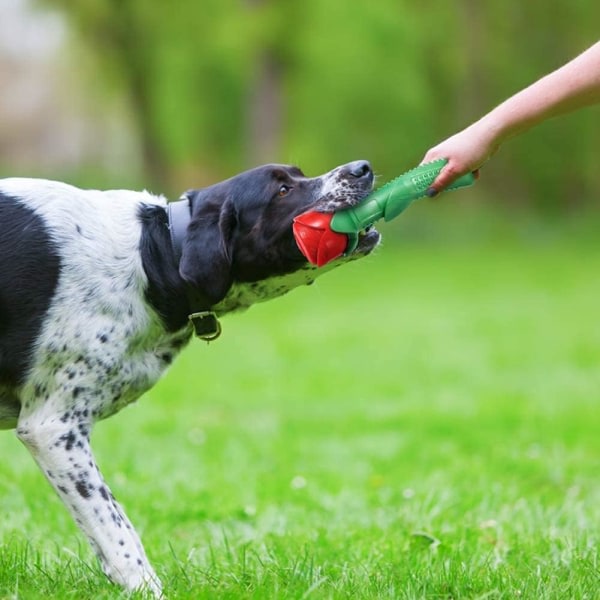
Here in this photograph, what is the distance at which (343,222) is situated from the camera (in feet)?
12.1

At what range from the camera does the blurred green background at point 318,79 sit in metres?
24.6

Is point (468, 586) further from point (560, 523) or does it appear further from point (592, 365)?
point (592, 365)

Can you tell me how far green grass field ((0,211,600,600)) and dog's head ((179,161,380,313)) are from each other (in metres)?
0.97

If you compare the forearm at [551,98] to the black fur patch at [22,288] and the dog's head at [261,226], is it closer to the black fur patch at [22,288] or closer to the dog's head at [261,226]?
the dog's head at [261,226]

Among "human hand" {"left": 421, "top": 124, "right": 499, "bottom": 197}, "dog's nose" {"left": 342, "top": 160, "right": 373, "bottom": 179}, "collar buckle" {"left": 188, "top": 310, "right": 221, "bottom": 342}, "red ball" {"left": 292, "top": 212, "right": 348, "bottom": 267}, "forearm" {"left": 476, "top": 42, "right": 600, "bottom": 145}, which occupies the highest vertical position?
"forearm" {"left": 476, "top": 42, "right": 600, "bottom": 145}

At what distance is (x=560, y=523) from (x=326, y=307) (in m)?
11.4

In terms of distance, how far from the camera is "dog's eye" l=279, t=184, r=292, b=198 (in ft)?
12.9

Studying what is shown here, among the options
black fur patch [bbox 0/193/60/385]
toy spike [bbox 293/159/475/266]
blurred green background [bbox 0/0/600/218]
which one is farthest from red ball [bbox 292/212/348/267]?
blurred green background [bbox 0/0/600/218]

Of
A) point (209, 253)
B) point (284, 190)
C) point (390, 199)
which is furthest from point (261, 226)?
point (390, 199)

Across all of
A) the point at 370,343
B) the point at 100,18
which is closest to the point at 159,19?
the point at 100,18

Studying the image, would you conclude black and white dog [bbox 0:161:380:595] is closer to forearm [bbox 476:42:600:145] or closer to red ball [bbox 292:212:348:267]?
red ball [bbox 292:212:348:267]

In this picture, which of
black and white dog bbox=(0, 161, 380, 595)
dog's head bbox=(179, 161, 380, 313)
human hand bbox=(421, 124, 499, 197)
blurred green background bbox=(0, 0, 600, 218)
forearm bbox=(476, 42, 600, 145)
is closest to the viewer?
forearm bbox=(476, 42, 600, 145)

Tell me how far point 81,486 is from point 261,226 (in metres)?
1.15

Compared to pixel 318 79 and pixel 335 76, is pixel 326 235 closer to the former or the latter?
pixel 318 79
